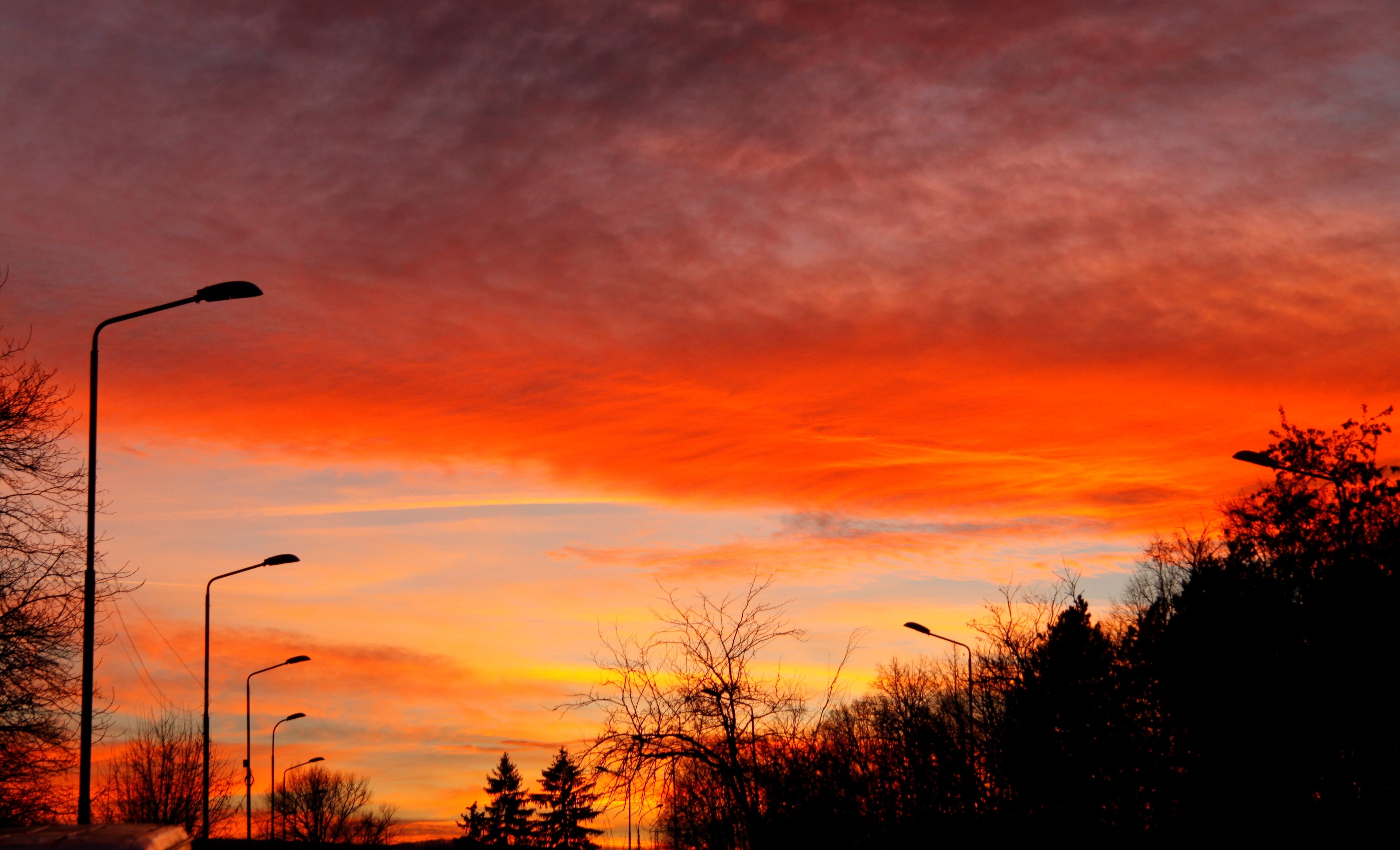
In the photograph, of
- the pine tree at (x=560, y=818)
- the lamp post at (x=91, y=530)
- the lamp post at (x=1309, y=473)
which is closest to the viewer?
the lamp post at (x=91, y=530)

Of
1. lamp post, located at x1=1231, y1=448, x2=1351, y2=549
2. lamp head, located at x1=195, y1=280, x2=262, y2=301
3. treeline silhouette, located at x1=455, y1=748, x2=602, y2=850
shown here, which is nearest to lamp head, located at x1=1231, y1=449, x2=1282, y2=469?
lamp post, located at x1=1231, y1=448, x2=1351, y2=549

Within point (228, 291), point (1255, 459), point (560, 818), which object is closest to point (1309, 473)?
point (1255, 459)

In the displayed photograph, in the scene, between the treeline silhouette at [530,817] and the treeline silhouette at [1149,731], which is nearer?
the treeline silhouette at [1149,731]

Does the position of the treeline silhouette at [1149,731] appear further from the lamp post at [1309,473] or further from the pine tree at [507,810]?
the pine tree at [507,810]

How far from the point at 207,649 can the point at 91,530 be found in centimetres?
2023

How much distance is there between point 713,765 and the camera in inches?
891

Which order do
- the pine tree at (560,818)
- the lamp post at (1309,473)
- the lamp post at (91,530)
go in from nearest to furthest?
the lamp post at (91,530) → the lamp post at (1309,473) → the pine tree at (560,818)

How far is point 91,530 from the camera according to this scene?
19.1m

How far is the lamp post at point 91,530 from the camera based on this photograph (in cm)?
1833

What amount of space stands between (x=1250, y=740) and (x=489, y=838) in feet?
314

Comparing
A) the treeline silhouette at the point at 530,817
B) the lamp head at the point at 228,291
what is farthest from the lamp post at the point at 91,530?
the treeline silhouette at the point at 530,817

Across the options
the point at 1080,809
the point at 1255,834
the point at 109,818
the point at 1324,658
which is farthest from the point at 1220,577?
the point at 109,818

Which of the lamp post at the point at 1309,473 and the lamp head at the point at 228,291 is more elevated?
the lamp head at the point at 228,291

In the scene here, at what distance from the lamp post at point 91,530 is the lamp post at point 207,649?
16.0m
